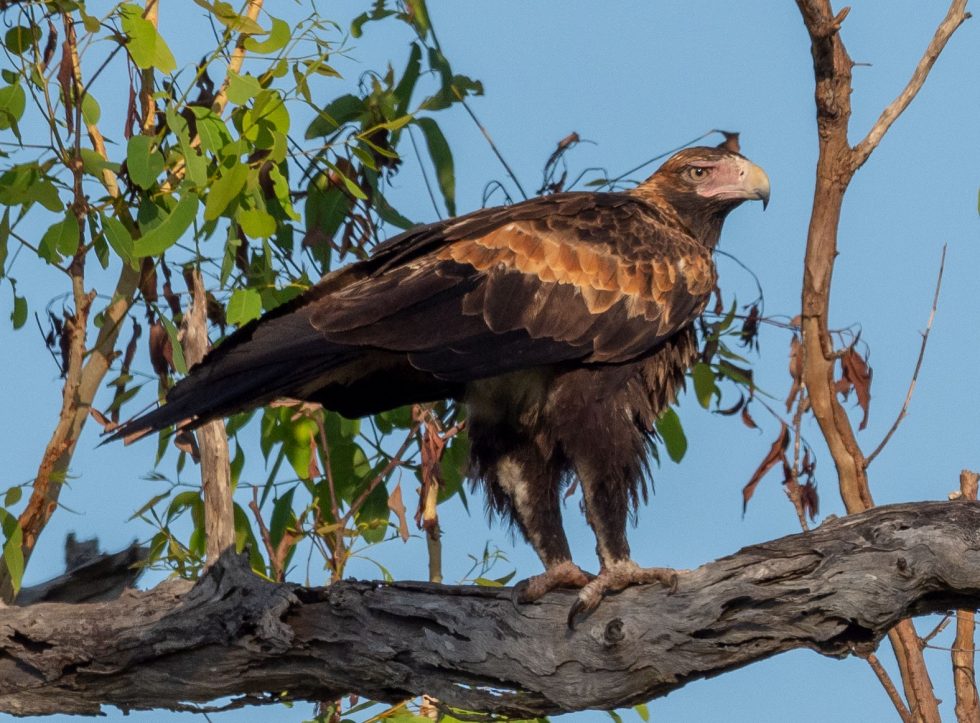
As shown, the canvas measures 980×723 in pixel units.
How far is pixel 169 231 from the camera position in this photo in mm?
4363

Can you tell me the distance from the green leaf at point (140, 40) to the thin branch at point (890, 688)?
306 cm

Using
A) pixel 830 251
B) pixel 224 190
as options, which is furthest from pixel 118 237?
pixel 830 251

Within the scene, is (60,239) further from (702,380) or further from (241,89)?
(702,380)

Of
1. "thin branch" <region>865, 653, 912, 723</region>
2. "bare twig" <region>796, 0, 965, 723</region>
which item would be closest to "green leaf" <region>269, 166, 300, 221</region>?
"bare twig" <region>796, 0, 965, 723</region>

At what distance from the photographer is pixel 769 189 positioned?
5.20 m

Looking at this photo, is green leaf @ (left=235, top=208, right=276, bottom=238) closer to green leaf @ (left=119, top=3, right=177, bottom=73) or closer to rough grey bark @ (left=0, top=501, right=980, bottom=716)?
green leaf @ (left=119, top=3, right=177, bottom=73)

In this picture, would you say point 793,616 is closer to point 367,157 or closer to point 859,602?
point 859,602

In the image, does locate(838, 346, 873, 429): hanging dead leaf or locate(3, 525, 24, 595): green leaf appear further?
locate(838, 346, 873, 429): hanging dead leaf

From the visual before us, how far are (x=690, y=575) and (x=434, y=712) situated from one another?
1.27 m

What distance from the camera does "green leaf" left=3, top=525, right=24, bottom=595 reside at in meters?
4.44

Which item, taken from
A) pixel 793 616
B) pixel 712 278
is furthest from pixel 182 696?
pixel 712 278

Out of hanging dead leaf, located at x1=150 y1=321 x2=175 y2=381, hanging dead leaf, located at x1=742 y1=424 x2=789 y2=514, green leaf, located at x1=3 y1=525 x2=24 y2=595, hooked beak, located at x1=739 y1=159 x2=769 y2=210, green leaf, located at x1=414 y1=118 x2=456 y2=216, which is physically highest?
green leaf, located at x1=414 y1=118 x2=456 y2=216

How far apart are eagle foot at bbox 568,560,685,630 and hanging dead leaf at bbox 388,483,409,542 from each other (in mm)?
980

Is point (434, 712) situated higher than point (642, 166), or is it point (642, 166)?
point (642, 166)
